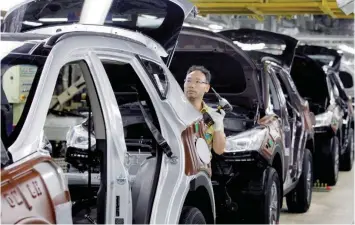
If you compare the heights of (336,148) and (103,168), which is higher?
(103,168)

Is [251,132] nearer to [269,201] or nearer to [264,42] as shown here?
[269,201]

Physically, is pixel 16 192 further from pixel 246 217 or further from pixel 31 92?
pixel 246 217

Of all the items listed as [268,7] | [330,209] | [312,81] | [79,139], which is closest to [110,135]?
[79,139]

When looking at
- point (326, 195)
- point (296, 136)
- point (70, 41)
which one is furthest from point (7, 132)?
point (326, 195)

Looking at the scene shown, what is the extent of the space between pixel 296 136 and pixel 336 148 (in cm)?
249

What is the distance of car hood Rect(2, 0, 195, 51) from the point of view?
398 centimetres

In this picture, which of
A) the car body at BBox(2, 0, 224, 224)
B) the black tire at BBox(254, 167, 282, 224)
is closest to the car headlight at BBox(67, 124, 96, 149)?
the car body at BBox(2, 0, 224, 224)

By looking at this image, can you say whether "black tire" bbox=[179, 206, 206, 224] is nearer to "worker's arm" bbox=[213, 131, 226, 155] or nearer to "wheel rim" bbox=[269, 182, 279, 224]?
"worker's arm" bbox=[213, 131, 226, 155]

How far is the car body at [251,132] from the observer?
580cm

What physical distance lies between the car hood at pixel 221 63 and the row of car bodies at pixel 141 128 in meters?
0.01

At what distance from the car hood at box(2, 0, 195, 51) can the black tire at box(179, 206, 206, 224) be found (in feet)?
3.41

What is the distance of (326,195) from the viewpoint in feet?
30.8

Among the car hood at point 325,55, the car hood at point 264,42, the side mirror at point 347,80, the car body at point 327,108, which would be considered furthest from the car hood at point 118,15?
the side mirror at point 347,80

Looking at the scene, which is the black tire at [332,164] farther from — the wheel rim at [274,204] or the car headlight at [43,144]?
the car headlight at [43,144]
